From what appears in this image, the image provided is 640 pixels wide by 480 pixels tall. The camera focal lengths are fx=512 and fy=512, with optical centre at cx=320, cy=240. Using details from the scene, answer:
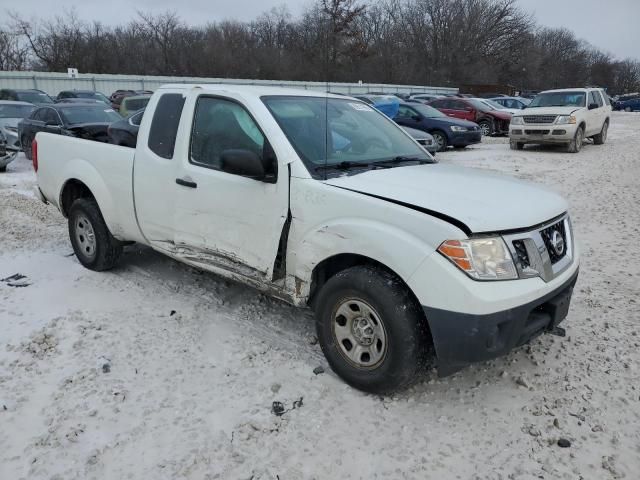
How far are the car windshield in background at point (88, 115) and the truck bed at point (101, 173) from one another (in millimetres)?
7338

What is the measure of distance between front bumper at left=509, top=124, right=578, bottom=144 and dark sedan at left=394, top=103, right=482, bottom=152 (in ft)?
4.32

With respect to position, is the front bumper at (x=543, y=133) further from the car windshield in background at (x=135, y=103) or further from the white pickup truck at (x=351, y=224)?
the white pickup truck at (x=351, y=224)

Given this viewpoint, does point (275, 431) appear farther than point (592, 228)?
No

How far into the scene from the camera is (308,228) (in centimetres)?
327

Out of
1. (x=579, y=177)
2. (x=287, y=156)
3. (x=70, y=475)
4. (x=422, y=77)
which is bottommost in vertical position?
(x=70, y=475)

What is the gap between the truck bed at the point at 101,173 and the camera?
181 inches

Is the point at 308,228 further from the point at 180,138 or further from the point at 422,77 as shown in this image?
the point at 422,77

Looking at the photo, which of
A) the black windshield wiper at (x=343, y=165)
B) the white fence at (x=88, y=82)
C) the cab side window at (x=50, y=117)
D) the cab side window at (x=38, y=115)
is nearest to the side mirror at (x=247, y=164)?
the black windshield wiper at (x=343, y=165)

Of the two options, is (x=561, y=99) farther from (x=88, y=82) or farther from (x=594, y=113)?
(x=88, y=82)

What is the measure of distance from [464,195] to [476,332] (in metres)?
0.82

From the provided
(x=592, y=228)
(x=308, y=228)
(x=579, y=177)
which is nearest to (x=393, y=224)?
(x=308, y=228)

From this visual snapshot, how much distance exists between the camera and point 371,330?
122 inches

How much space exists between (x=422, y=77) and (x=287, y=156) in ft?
219

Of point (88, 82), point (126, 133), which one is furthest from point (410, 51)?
point (126, 133)
